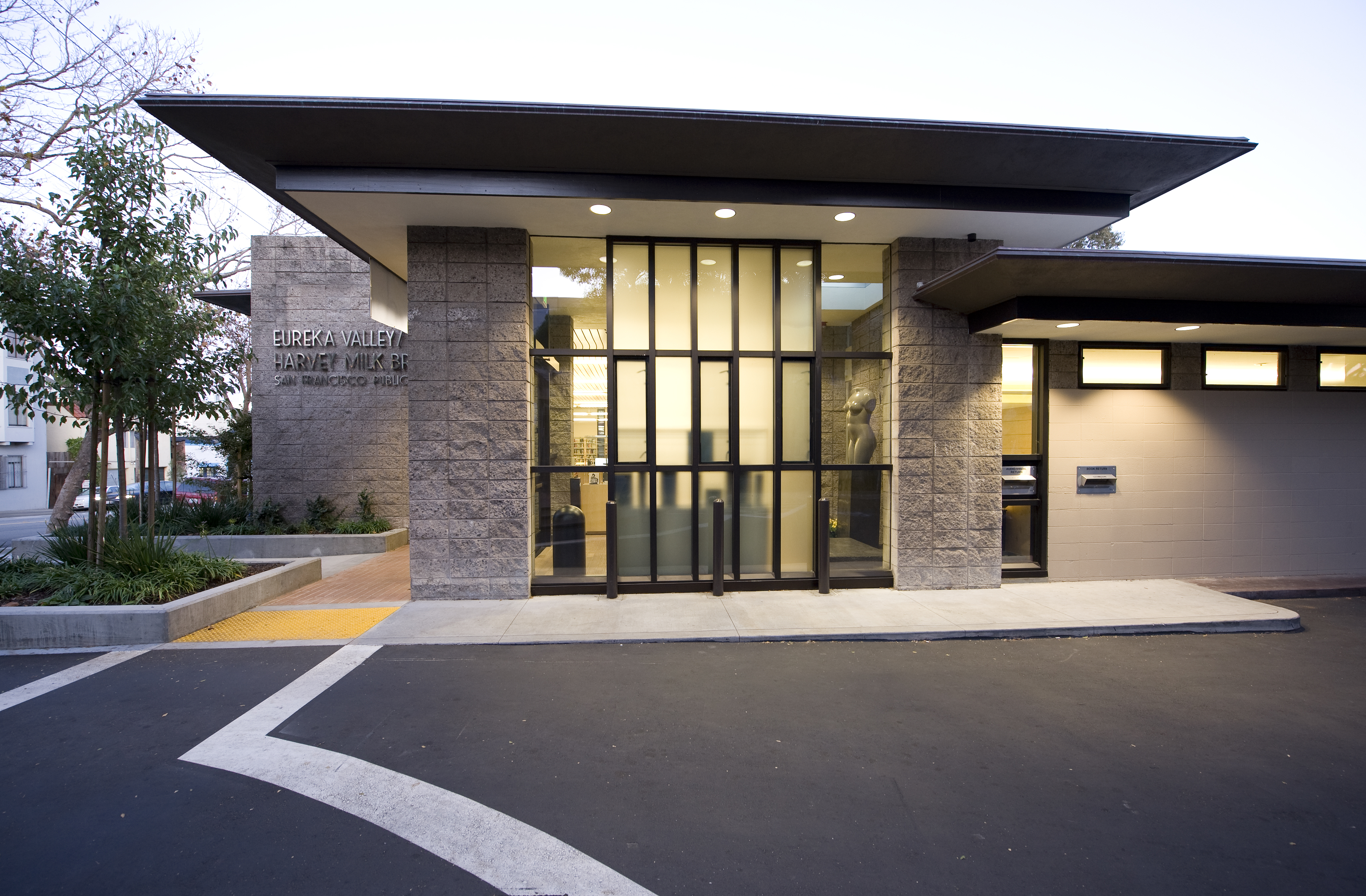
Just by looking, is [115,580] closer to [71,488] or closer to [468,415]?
[468,415]

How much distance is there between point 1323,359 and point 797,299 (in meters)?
7.94

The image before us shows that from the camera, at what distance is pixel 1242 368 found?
28.4 ft

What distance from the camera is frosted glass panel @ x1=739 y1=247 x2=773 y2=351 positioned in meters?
7.96

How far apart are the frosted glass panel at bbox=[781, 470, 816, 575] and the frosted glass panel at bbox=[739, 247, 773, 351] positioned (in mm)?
1797

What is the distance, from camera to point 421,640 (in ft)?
19.5

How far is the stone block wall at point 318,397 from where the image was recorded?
12633mm

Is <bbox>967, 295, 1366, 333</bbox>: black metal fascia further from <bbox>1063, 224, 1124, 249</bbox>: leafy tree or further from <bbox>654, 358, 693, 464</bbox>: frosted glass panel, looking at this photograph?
<bbox>1063, 224, 1124, 249</bbox>: leafy tree

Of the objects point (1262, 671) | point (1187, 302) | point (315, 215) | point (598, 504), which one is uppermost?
point (315, 215)

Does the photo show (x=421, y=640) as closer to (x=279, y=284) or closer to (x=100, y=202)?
(x=100, y=202)

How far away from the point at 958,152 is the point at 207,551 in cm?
1297

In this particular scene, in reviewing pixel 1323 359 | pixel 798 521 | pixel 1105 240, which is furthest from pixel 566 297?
pixel 1105 240

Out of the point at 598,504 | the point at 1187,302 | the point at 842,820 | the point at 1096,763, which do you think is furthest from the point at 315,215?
the point at 1187,302

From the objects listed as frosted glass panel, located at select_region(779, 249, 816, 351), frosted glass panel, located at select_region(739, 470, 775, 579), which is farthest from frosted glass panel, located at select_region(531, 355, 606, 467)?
frosted glass panel, located at select_region(779, 249, 816, 351)

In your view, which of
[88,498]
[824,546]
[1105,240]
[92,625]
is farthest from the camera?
[1105,240]
